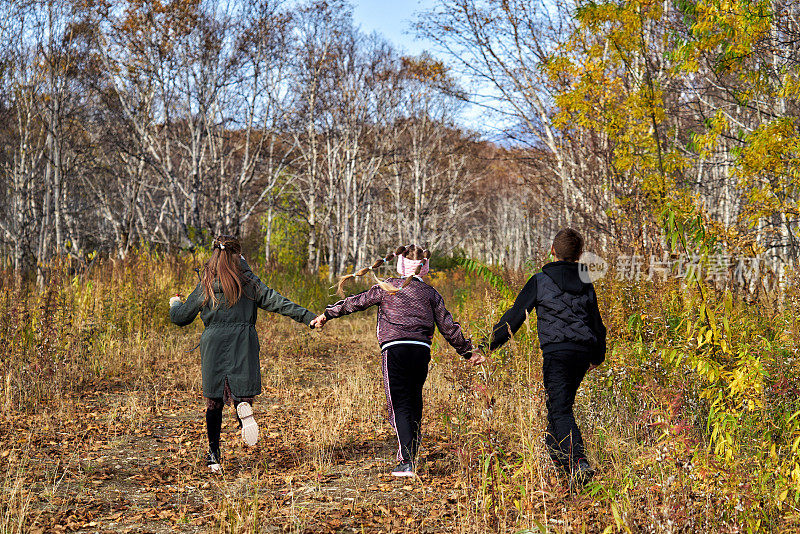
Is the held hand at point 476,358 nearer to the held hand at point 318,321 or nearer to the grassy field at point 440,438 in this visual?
the grassy field at point 440,438

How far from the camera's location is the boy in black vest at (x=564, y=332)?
4.05 meters

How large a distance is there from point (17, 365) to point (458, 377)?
15.9 feet

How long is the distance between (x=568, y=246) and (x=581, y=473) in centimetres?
138

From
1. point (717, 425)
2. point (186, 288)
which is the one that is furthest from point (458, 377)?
point (186, 288)

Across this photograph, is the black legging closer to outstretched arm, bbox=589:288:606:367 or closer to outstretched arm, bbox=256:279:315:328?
outstretched arm, bbox=589:288:606:367

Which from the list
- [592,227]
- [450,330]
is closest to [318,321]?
[450,330]

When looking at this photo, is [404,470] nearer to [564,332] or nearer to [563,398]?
[563,398]

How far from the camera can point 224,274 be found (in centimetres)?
467

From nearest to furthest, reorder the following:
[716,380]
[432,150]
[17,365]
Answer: [716,380], [17,365], [432,150]

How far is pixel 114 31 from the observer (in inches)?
537

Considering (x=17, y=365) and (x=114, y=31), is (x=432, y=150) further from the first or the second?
(x=17, y=365)

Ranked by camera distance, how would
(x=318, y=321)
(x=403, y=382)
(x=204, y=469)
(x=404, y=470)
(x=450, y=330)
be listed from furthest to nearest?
(x=318, y=321) → (x=204, y=469) → (x=450, y=330) → (x=403, y=382) → (x=404, y=470)

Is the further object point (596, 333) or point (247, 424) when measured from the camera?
point (247, 424)

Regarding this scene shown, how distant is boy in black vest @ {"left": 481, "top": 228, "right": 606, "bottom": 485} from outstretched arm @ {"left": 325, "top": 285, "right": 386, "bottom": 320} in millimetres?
874
